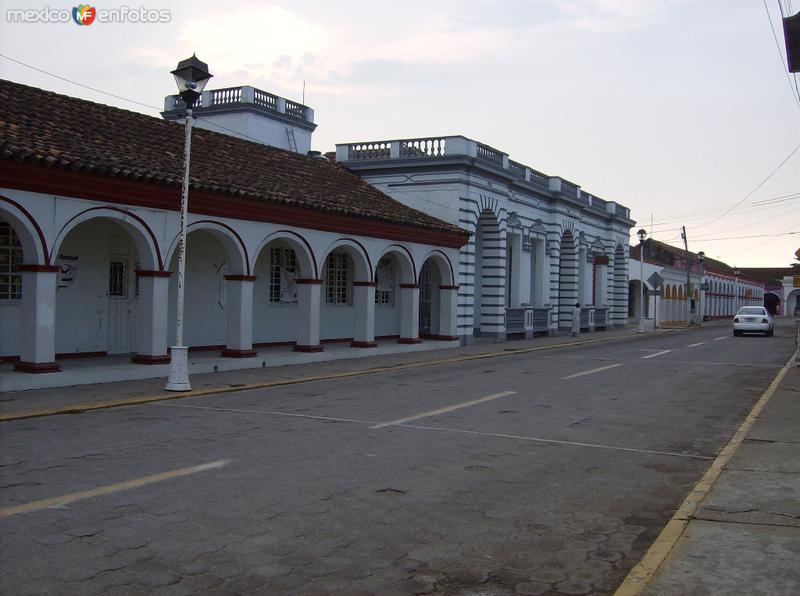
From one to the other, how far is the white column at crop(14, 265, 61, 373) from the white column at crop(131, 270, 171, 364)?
2.17m

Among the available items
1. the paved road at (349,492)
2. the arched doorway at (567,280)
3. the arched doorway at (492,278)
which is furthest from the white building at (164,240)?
the arched doorway at (567,280)

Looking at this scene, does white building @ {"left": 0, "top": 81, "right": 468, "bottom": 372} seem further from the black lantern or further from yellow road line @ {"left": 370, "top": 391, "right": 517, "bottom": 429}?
yellow road line @ {"left": 370, "top": 391, "right": 517, "bottom": 429}

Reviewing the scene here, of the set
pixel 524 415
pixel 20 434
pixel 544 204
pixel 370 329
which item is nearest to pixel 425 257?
pixel 370 329

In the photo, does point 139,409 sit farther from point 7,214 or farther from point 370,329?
point 370,329

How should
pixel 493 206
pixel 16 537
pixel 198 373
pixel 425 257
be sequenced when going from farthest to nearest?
pixel 493 206, pixel 425 257, pixel 198 373, pixel 16 537

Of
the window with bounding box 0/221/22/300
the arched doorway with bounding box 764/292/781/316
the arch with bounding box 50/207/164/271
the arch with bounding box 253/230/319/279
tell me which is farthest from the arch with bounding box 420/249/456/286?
the arched doorway with bounding box 764/292/781/316

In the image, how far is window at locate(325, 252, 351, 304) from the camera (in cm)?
2352

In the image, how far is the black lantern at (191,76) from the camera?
13.2 metres

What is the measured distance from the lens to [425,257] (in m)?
24.9

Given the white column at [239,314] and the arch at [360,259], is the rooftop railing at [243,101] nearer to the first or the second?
the arch at [360,259]

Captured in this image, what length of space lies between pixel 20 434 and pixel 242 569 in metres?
5.87

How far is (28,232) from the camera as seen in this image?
13.2 metres

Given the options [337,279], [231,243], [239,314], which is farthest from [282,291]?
[231,243]

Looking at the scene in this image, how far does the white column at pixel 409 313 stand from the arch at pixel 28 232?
12.8m
